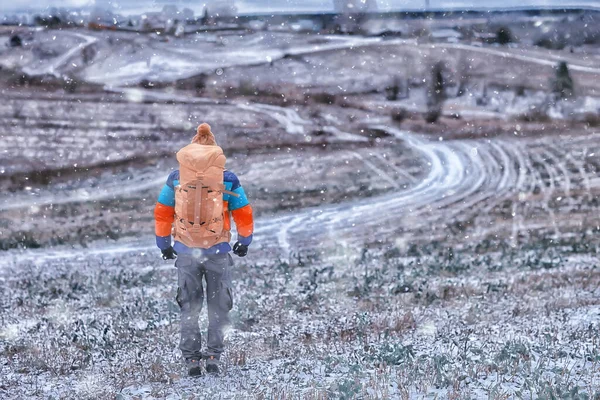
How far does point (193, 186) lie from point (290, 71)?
127 ft

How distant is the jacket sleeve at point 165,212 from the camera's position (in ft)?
20.4

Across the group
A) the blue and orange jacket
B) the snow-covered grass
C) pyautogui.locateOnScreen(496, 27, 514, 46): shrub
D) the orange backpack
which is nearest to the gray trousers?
the blue and orange jacket

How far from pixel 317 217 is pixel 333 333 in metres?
14.4

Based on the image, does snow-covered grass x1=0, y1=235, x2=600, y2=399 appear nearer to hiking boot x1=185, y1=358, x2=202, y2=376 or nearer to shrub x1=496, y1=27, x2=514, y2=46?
hiking boot x1=185, y1=358, x2=202, y2=376

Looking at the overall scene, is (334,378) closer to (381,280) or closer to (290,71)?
(381,280)

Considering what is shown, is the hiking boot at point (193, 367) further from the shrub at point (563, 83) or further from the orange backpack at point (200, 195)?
the shrub at point (563, 83)

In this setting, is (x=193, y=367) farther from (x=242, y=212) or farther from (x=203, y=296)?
(x=242, y=212)

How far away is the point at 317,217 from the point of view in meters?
22.2

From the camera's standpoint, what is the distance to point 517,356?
6547 millimetres

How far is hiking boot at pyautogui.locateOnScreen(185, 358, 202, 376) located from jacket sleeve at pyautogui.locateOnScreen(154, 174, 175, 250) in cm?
123

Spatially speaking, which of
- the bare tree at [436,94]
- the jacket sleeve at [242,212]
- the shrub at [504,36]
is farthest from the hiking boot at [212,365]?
the shrub at [504,36]

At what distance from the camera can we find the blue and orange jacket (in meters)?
6.21

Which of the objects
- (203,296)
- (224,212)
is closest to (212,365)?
(203,296)

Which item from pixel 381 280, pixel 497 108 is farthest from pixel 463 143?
pixel 381 280
